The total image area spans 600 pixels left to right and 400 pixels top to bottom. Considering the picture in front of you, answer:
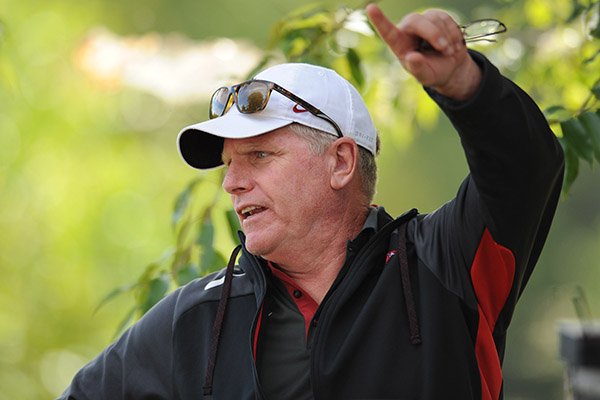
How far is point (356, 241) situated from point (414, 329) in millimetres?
281

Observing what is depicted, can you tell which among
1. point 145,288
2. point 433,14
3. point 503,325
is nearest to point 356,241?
point 503,325

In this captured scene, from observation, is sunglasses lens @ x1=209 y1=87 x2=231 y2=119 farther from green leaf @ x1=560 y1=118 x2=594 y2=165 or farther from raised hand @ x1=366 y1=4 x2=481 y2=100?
green leaf @ x1=560 y1=118 x2=594 y2=165

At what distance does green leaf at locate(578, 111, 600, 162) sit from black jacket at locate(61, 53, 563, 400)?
0.57m

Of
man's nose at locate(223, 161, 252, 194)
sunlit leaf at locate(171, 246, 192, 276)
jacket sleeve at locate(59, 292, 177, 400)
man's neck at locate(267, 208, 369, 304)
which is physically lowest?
jacket sleeve at locate(59, 292, 177, 400)

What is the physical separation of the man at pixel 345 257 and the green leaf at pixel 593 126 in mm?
583

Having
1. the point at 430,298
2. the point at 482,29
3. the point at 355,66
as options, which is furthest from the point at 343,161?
the point at 355,66

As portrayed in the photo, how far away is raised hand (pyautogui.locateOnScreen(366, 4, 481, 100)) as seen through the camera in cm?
188

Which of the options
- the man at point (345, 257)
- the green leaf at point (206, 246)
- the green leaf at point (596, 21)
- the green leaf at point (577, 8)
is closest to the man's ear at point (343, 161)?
the man at point (345, 257)

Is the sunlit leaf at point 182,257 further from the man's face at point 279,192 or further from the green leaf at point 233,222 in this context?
the man's face at point 279,192

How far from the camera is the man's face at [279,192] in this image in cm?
239

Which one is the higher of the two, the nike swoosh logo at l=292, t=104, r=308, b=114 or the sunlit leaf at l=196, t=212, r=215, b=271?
the nike swoosh logo at l=292, t=104, r=308, b=114

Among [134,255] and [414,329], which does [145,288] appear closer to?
[414,329]

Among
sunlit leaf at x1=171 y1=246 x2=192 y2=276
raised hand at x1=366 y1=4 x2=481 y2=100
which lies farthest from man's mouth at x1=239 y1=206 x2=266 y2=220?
sunlit leaf at x1=171 y1=246 x2=192 y2=276

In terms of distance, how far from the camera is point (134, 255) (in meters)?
9.12
